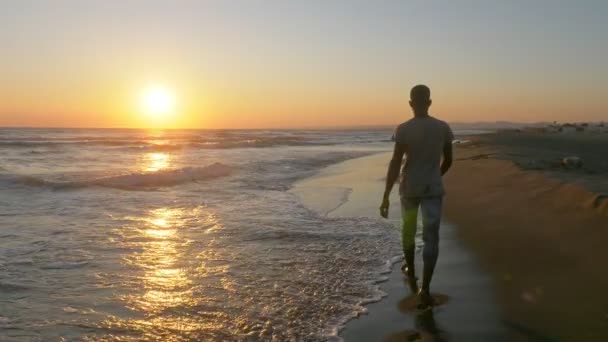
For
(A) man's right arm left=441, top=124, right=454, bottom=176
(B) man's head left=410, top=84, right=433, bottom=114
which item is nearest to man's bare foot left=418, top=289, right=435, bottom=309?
(A) man's right arm left=441, top=124, right=454, bottom=176

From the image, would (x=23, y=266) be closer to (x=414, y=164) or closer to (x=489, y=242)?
(x=414, y=164)

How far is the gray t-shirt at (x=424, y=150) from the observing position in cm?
442

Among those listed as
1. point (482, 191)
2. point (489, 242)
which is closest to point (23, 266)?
point (489, 242)

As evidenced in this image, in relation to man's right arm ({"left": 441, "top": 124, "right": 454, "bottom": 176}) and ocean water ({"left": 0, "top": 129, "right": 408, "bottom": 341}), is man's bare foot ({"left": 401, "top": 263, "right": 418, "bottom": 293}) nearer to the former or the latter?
ocean water ({"left": 0, "top": 129, "right": 408, "bottom": 341})

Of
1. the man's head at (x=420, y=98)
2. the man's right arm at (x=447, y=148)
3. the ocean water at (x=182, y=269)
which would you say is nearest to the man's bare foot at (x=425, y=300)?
the ocean water at (x=182, y=269)

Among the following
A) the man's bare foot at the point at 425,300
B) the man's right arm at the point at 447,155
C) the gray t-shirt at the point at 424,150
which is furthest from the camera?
the man's right arm at the point at 447,155

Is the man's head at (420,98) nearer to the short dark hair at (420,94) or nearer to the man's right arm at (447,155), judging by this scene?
the short dark hair at (420,94)

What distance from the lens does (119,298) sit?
4.73 meters

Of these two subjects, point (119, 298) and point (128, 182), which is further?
point (128, 182)

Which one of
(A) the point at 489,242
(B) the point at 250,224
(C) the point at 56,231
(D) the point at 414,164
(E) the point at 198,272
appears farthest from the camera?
(B) the point at 250,224

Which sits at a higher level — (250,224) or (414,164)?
(414,164)

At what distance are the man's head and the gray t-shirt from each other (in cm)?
9

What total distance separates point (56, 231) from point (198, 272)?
333cm

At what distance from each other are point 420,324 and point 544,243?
104 inches
